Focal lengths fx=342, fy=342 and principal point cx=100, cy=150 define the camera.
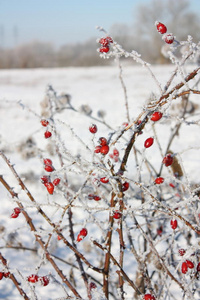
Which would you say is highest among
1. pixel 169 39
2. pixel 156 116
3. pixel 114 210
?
pixel 169 39

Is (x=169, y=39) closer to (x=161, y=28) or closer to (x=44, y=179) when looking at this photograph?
(x=161, y=28)

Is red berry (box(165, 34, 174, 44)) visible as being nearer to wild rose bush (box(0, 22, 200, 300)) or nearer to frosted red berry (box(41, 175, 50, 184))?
wild rose bush (box(0, 22, 200, 300))

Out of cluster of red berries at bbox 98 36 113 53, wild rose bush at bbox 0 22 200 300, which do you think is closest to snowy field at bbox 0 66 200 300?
wild rose bush at bbox 0 22 200 300

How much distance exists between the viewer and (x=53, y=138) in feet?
2.92

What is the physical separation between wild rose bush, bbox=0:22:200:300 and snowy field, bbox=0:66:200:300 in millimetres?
16

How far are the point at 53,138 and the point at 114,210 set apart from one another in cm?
25

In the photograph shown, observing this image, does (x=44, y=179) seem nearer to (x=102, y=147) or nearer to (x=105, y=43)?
(x=102, y=147)

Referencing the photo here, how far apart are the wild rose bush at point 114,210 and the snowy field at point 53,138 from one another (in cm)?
2

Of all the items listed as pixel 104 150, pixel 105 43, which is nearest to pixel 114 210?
pixel 104 150

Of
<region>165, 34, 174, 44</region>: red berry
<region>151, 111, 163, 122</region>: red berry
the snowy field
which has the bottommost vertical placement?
<region>151, 111, 163, 122</region>: red berry

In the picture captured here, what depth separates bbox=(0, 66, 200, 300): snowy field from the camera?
4.38 feet

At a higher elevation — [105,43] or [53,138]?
[105,43]

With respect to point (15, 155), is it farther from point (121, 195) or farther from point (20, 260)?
point (121, 195)

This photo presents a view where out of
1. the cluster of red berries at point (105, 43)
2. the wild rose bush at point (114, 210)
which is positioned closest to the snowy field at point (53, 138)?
the wild rose bush at point (114, 210)
